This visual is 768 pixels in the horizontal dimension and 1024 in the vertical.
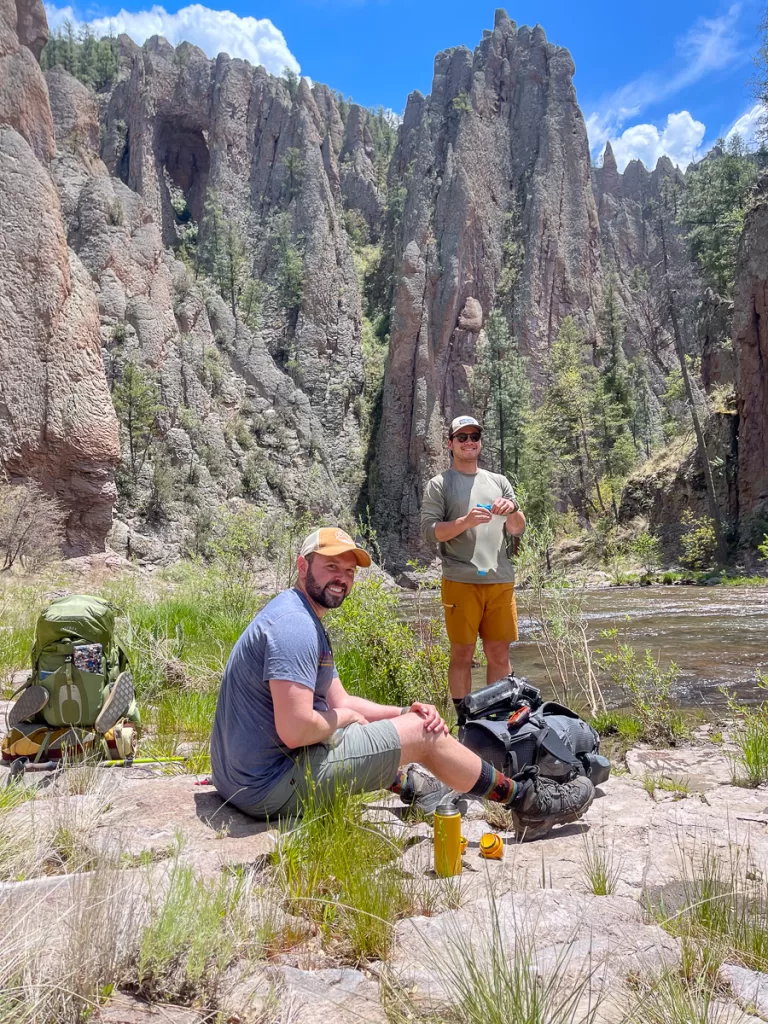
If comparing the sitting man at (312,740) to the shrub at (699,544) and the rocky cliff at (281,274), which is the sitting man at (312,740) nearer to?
the rocky cliff at (281,274)

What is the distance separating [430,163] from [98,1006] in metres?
53.0

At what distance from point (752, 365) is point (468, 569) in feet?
73.5

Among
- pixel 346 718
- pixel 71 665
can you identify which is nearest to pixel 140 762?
pixel 71 665

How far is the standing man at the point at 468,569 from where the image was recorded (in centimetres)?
440

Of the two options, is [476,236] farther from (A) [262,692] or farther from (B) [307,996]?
(B) [307,996]

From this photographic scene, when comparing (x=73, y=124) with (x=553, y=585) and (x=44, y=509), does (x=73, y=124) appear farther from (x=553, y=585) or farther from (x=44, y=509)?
(x=553, y=585)

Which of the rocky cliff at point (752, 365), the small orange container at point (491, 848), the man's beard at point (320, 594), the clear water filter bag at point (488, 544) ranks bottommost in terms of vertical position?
the small orange container at point (491, 848)

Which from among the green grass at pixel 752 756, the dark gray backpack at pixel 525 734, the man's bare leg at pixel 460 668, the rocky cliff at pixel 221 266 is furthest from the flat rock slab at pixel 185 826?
the rocky cliff at pixel 221 266

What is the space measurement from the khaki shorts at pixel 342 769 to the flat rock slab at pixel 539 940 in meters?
0.76

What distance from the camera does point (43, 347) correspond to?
1819 cm

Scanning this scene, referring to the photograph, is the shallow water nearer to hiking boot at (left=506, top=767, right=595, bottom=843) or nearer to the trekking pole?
hiking boot at (left=506, top=767, right=595, bottom=843)

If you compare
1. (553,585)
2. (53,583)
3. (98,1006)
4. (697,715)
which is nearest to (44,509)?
(53,583)

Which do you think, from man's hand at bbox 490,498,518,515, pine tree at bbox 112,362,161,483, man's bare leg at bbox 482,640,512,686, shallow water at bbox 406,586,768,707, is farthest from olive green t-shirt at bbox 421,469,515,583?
pine tree at bbox 112,362,161,483

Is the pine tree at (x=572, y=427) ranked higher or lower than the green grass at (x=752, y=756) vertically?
higher
